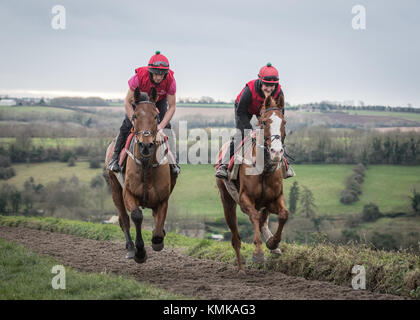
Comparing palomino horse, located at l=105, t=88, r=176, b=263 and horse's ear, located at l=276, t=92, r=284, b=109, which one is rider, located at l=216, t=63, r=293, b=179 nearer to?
horse's ear, located at l=276, t=92, r=284, b=109

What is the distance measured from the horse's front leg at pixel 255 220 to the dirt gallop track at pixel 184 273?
0.46 meters

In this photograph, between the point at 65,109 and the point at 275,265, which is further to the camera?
the point at 65,109

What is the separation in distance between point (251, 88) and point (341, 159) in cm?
6231

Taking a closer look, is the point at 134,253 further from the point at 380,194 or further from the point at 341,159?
the point at 341,159

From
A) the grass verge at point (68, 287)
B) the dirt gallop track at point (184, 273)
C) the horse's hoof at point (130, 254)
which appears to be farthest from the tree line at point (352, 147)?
the grass verge at point (68, 287)

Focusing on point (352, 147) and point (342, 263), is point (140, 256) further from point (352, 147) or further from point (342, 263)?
point (352, 147)

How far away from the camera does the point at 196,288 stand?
8.65m

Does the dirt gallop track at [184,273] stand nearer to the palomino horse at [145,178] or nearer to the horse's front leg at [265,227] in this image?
the horse's front leg at [265,227]

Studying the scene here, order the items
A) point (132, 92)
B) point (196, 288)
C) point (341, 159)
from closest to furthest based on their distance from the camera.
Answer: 1. point (196, 288)
2. point (132, 92)
3. point (341, 159)

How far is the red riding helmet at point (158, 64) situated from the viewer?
33.3ft

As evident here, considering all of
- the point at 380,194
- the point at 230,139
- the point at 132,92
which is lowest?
the point at 380,194
